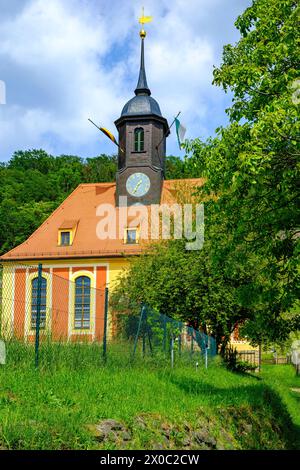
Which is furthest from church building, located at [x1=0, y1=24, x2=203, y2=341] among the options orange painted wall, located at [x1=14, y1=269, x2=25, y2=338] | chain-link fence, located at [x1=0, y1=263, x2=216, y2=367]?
orange painted wall, located at [x1=14, y1=269, x2=25, y2=338]

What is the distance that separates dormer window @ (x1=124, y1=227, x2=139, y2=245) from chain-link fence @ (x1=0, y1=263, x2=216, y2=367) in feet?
70.7

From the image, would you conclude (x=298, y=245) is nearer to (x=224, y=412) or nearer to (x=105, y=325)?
(x=224, y=412)

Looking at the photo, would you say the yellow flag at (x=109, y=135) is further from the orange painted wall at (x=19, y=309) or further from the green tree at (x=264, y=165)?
the orange painted wall at (x=19, y=309)

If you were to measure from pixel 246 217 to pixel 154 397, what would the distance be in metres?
3.45

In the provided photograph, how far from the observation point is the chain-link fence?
33.5ft

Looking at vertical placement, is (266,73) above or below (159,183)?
below

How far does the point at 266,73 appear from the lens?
38.1 ft

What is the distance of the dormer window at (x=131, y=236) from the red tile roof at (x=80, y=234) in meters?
0.30

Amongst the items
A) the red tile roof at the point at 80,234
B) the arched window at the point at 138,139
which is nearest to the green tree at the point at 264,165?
the red tile roof at the point at 80,234

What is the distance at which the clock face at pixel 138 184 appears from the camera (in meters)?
40.8

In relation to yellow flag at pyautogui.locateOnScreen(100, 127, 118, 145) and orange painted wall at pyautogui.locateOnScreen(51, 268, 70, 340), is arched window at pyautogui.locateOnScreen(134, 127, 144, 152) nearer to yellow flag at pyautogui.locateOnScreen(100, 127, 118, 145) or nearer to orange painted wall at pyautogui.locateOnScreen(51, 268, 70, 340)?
yellow flag at pyautogui.locateOnScreen(100, 127, 118, 145)

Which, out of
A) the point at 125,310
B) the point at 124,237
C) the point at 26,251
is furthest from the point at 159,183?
the point at 125,310

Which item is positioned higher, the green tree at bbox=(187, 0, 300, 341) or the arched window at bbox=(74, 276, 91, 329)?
the green tree at bbox=(187, 0, 300, 341)
